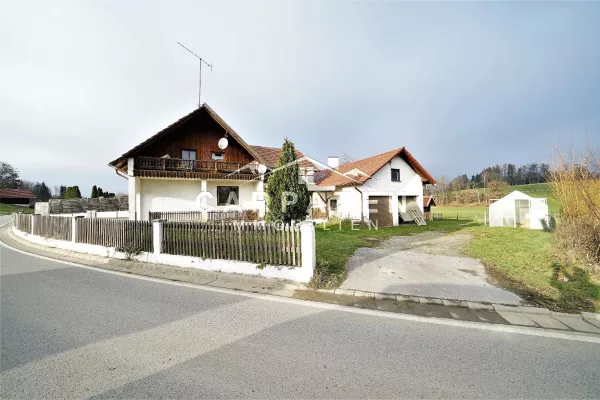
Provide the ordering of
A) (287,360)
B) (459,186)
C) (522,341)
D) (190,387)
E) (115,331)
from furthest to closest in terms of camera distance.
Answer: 1. (459,186)
2. (115,331)
3. (522,341)
4. (287,360)
5. (190,387)

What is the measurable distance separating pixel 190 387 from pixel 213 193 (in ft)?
56.7

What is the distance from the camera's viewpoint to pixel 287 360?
2.96 metres

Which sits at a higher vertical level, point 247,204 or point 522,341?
point 247,204

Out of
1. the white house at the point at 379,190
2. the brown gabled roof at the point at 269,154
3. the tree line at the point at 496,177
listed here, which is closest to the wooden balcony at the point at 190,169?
the brown gabled roof at the point at 269,154

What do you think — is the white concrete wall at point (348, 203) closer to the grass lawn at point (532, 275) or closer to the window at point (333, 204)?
the window at point (333, 204)

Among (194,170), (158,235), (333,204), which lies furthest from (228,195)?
(158,235)

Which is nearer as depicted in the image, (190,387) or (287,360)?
(190,387)

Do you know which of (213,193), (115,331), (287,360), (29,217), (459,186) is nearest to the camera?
(287,360)

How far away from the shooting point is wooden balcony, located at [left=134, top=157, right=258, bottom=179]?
1593cm

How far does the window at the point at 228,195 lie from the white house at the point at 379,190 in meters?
6.51

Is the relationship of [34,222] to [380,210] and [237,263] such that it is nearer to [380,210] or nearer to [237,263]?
[237,263]

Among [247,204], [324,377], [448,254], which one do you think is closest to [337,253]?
[448,254]

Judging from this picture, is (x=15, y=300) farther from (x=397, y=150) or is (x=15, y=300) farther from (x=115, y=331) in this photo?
(x=397, y=150)

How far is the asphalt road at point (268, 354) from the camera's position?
2523 millimetres
